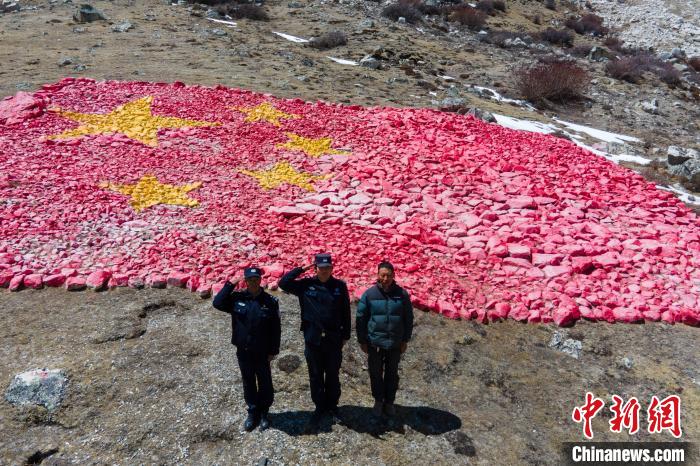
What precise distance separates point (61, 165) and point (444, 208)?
376 inches

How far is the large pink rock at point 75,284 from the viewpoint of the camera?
7934 mm

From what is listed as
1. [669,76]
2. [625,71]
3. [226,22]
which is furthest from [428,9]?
[669,76]

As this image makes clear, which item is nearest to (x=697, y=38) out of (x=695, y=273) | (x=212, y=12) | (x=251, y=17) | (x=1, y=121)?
(x=251, y=17)

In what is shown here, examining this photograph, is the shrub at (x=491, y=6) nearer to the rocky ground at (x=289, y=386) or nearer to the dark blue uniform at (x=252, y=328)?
the rocky ground at (x=289, y=386)

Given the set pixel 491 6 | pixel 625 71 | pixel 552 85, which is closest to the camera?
pixel 552 85

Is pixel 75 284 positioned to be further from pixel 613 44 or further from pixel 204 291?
pixel 613 44

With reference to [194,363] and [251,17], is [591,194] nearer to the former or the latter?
[194,363]

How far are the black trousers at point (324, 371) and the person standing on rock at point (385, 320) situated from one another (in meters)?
0.36

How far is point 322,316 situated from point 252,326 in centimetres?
79

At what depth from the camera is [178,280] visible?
8.20m

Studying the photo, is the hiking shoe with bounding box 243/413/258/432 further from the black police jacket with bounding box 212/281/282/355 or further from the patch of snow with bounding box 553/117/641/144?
the patch of snow with bounding box 553/117/641/144

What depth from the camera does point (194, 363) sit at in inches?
259

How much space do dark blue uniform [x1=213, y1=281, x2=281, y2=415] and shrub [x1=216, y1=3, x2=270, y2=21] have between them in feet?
114

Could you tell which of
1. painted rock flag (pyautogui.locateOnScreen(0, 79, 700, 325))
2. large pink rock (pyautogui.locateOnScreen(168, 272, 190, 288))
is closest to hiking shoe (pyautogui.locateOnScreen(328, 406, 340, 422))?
painted rock flag (pyautogui.locateOnScreen(0, 79, 700, 325))
